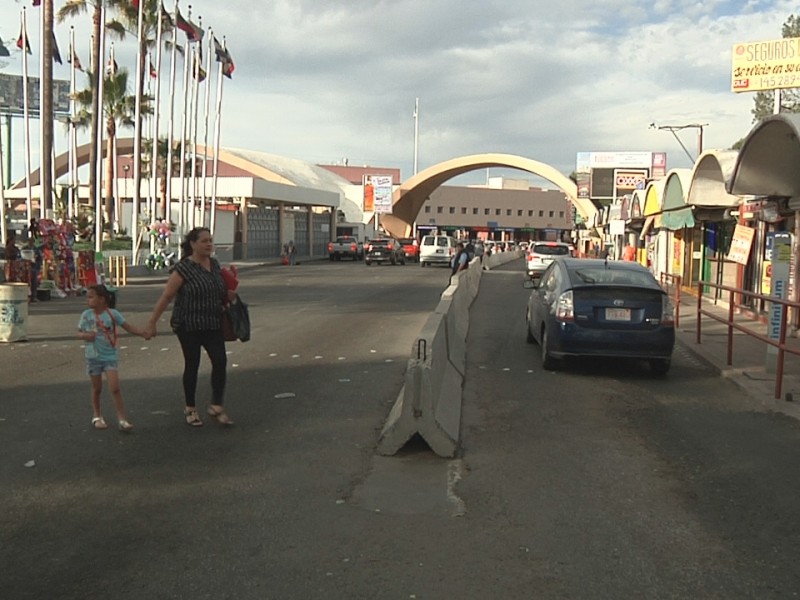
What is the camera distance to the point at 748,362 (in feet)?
39.8

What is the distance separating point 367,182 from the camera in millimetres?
79500

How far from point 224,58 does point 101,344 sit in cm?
3227

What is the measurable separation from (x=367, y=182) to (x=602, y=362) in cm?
6862

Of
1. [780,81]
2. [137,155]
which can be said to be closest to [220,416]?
[780,81]

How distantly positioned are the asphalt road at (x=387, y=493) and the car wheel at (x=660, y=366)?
10.3 inches

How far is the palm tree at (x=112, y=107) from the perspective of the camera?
3800cm

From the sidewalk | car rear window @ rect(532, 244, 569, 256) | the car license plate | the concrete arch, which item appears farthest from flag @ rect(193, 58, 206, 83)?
the concrete arch

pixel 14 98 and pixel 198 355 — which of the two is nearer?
pixel 198 355

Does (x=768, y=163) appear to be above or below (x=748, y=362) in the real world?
above

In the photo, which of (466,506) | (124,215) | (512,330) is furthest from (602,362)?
(124,215)

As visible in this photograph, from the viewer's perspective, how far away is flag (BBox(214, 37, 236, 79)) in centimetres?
3678

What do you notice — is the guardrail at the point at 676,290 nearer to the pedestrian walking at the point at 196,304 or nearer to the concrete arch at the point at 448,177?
the pedestrian walking at the point at 196,304

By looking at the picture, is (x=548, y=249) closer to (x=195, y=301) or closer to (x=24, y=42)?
(x=24, y=42)

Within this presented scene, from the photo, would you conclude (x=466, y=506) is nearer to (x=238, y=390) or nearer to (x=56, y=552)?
(x=56, y=552)
